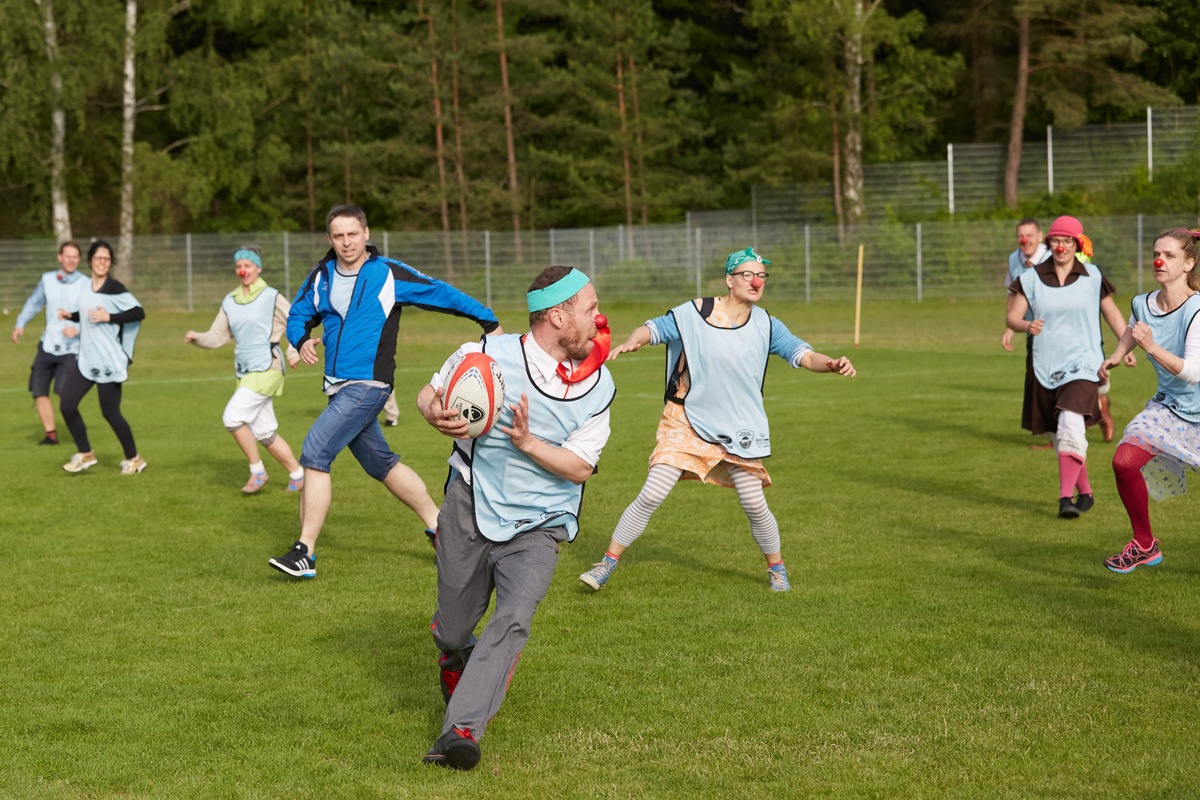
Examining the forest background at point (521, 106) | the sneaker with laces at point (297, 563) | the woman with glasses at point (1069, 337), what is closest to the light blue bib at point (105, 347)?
the sneaker with laces at point (297, 563)

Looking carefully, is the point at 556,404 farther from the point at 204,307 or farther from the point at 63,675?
the point at 204,307

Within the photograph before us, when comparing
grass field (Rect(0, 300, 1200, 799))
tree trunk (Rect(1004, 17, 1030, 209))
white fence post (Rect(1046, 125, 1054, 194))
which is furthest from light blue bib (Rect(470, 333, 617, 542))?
white fence post (Rect(1046, 125, 1054, 194))

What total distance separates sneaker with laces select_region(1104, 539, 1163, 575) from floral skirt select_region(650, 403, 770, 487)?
7.08 feet

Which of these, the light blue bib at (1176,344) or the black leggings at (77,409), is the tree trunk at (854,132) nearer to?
the black leggings at (77,409)

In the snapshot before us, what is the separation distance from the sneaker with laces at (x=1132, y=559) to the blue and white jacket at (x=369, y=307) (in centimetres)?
409

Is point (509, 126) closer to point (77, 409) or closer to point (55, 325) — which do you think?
point (55, 325)

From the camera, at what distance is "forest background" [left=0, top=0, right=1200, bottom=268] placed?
45.3 m

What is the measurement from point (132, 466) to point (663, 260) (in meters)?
28.5

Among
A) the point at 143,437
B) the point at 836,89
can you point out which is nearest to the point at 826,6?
the point at 836,89

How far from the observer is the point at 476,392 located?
5.17m

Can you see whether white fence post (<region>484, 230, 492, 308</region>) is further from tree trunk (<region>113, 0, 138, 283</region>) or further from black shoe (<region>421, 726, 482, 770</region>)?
black shoe (<region>421, 726, 482, 770</region>)

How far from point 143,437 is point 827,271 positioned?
90.0ft

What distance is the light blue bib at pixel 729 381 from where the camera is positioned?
8.16 meters

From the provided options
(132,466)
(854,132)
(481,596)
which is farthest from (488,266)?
(481,596)
